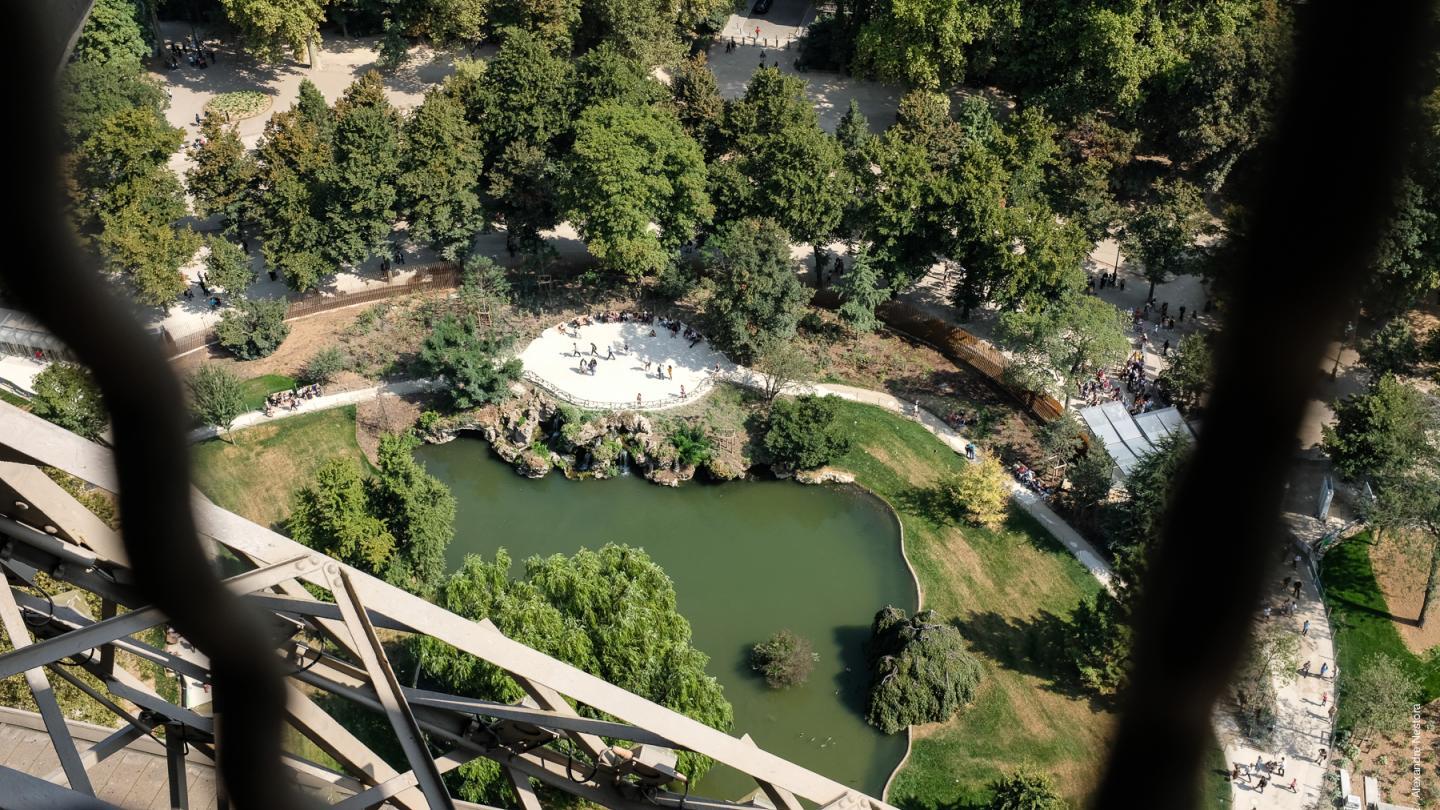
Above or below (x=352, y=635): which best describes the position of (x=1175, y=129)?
below

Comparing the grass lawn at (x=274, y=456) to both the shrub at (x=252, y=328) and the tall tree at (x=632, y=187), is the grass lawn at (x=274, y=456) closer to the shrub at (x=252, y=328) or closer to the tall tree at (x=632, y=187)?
the shrub at (x=252, y=328)

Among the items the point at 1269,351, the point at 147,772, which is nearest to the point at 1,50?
the point at 1269,351

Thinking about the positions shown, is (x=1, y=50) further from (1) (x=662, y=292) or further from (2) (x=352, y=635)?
(1) (x=662, y=292)

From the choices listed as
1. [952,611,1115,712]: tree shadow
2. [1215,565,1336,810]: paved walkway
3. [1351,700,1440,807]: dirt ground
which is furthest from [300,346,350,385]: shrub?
[1351,700,1440,807]: dirt ground

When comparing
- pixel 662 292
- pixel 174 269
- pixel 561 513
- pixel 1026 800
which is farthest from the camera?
pixel 662 292

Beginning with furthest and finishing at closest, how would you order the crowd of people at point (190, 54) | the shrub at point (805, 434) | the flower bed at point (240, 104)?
the crowd of people at point (190, 54) < the flower bed at point (240, 104) < the shrub at point (805, 434)

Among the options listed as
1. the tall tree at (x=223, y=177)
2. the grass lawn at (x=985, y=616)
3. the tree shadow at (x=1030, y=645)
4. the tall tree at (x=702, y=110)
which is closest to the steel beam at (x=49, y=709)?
the grass lawn at (x=985, y=616)

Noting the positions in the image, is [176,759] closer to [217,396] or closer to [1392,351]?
[217,396]
